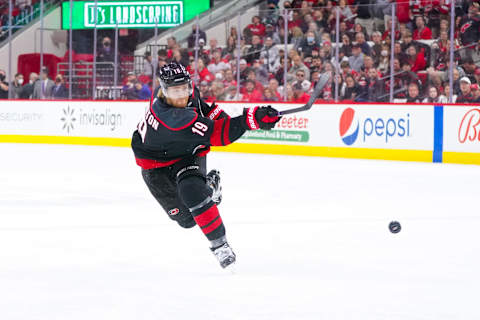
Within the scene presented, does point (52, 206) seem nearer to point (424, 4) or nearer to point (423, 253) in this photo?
point (423, 253)

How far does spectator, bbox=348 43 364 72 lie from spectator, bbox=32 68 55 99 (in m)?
5.54

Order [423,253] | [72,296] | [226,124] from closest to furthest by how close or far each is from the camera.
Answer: [72,296], [226,124], [423,253]

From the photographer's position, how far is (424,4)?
11.6 m

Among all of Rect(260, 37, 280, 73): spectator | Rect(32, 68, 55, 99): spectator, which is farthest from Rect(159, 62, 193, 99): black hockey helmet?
Rect(32, 68, 55, 99): spectator

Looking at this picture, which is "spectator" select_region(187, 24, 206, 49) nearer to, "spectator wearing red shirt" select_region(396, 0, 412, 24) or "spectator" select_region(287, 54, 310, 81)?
"spectator" select_region(287, 54, 310, 81)

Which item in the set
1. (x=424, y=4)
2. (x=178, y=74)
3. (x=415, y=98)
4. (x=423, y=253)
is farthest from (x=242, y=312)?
(x=424, y=4)

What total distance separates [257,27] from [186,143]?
28.4 feet

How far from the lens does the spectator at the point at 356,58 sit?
1155 cm

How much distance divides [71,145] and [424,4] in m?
6.00

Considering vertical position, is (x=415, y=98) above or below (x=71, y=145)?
above

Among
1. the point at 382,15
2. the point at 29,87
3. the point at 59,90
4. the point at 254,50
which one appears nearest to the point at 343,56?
the point at 382,15

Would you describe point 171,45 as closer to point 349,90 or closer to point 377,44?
point 349,90

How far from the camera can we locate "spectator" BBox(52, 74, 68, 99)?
47.7 feet

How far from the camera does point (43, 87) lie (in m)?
14.7
